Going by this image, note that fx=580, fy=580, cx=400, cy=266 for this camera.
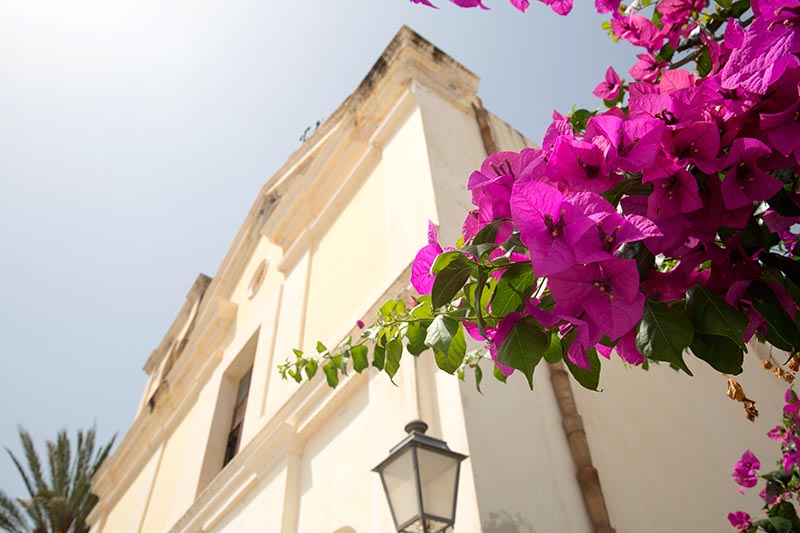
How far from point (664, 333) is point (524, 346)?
230mm

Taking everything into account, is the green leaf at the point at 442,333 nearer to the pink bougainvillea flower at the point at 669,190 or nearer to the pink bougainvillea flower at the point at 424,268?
the pink bougainvillea flower at the point at 424,268

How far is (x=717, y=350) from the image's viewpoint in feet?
3.37

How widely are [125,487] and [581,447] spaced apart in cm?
1038

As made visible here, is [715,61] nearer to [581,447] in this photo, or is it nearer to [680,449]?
[581,447]

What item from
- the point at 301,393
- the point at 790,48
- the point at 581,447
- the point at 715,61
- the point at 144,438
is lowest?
the point at 790,48

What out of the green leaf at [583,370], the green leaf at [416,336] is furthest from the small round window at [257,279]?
the green leaf at [583,370]

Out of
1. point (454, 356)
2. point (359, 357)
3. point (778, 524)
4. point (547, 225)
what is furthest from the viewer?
point (778, 524)

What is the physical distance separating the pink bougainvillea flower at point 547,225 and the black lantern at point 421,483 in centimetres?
225

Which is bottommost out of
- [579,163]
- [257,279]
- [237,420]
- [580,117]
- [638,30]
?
[579,163]

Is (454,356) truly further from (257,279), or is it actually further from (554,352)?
(257,279)

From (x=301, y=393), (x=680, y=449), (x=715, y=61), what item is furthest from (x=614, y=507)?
(x=715, y=61)

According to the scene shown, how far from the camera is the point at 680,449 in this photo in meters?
5.11

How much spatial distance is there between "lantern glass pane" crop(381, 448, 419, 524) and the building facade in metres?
0.56

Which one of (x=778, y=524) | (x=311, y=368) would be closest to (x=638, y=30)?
(x=311, y=368)
